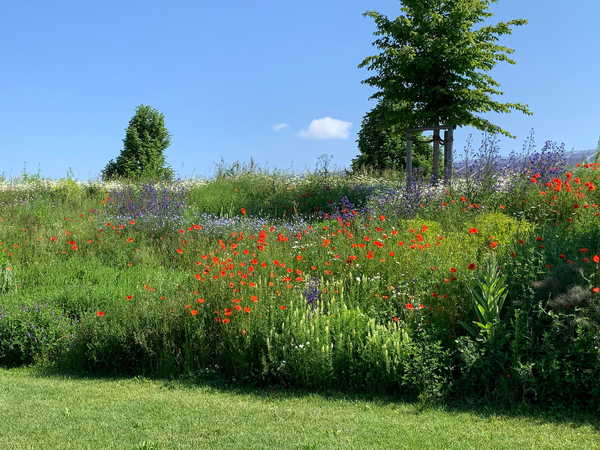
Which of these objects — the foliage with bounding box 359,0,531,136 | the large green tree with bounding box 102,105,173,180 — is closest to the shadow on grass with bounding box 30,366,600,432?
the foliage with bounding box 359,0,531,136

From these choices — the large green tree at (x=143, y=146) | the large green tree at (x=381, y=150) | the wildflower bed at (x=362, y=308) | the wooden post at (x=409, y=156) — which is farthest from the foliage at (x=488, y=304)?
the large green tree at (x=143, y=146)

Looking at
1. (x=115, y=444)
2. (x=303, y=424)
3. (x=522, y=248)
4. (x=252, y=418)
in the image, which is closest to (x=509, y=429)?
(x=303, y=424)

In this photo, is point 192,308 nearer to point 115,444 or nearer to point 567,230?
point 115,444

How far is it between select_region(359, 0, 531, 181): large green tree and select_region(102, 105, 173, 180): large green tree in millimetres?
12000

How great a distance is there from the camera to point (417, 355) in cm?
530

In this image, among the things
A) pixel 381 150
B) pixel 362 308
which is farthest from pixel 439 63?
pixel 362 308

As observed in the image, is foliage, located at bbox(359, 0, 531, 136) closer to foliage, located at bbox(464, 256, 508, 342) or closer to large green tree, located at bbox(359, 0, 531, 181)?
large green tree, located at bbox(359, 0, 531, 181)

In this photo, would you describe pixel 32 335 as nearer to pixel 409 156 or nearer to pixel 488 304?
pixel 488 304

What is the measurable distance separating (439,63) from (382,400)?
44.6 ft

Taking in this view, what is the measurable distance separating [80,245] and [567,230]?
830 centimetres

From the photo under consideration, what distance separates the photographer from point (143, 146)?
26.1 m

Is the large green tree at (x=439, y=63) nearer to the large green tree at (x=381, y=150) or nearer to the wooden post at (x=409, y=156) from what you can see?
the wooden post at (x=409, y=156)

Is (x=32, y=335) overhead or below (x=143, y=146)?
below

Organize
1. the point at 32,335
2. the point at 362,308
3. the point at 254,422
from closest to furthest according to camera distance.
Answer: the point at 254,422
the point at 362,308
the point at 32,335
